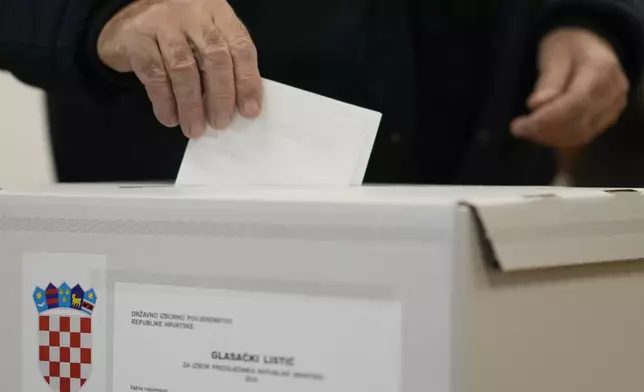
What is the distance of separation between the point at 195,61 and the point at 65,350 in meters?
0.26

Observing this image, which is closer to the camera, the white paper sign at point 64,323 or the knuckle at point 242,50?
the white paper sign at point 64,323

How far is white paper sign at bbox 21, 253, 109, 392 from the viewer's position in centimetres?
46

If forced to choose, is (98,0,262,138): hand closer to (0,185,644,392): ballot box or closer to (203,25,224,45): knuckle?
(203,25,224,45): knuckle

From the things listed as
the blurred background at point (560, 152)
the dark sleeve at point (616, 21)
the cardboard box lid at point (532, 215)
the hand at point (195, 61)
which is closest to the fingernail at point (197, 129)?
the hand at point (195, 61)

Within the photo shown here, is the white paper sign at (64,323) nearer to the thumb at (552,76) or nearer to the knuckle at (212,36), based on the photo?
the knuckle at (212,36)

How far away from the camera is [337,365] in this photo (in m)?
0.41

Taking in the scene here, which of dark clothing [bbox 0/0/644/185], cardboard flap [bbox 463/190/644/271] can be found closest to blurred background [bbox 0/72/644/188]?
dark clothing [bbox 0/0/644/185]

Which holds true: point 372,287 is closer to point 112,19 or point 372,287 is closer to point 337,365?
point 337,365

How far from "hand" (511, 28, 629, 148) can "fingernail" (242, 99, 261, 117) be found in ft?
1.00

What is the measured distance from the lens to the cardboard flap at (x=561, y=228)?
40 cm

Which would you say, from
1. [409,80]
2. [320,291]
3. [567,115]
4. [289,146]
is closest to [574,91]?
[567,115]

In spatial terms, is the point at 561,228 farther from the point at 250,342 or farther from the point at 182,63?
the point at 182,63

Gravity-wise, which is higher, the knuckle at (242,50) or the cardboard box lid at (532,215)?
the knuckle at (242,50)

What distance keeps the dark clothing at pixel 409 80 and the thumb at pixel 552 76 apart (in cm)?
5
